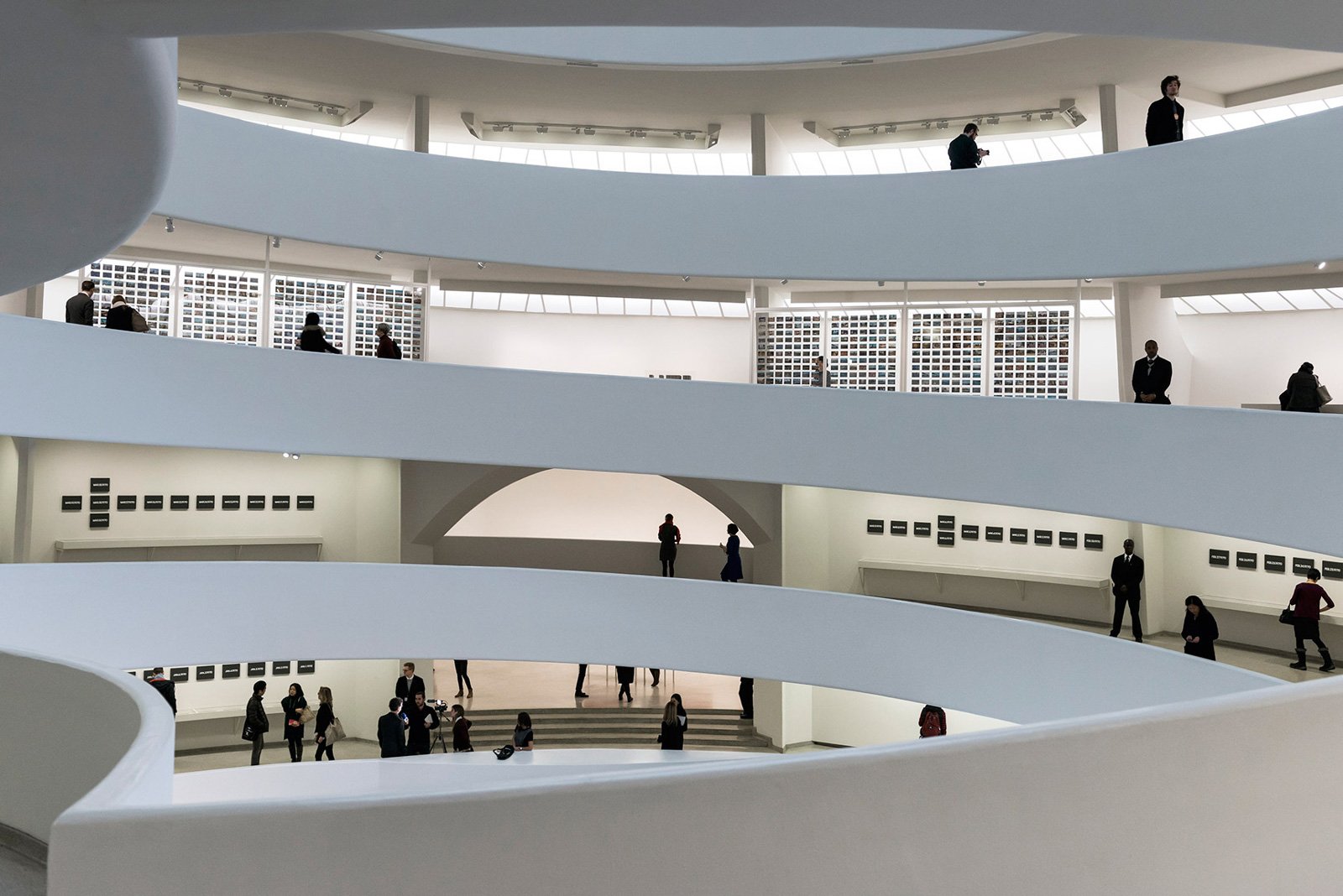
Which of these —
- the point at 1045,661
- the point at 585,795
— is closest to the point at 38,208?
the point at 585,795

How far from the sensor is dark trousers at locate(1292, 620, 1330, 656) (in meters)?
14.4

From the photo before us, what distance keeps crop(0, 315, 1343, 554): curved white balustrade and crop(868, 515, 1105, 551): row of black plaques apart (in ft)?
22.9

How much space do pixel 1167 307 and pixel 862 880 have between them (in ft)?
55.3

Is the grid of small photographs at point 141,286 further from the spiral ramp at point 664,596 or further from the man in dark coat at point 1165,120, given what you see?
the man in dark coat at point 1165,120

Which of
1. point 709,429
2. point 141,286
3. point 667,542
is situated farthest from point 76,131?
point 667,542

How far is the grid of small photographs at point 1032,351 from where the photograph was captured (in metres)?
18.4

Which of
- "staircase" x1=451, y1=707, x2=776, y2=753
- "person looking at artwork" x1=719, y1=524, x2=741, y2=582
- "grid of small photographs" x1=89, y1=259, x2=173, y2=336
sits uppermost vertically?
"grid of small photographs" x1=89, y1=259, x2=173, y2=336

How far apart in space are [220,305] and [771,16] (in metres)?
16.9

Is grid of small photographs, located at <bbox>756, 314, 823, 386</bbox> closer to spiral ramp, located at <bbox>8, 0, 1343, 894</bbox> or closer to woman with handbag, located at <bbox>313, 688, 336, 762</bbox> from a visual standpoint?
spiral ramp, located at <bbox>8, 0, 1343, 894</bbox>

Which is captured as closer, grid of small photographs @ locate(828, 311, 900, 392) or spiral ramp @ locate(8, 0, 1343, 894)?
spiral ramp @ locate(8, 0, 1343, 894)

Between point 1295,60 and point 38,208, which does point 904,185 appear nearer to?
point 1295,60

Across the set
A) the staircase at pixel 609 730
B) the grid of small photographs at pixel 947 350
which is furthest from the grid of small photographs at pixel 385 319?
the grid of small photographs at pixel 947 350

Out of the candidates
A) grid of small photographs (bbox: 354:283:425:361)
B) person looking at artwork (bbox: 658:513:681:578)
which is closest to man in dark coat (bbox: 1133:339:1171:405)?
person looking at artwork (bbox: 658:513:681:578)

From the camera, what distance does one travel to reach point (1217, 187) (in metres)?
11.6
